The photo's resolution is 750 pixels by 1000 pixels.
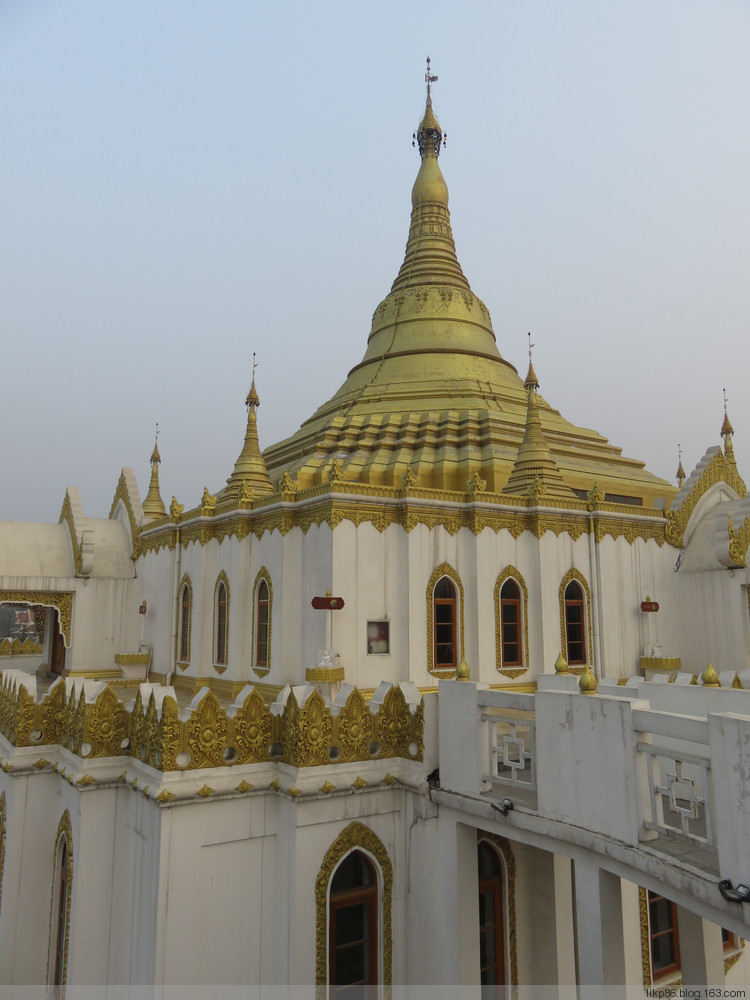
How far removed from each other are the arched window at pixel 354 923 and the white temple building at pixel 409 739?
0.04m

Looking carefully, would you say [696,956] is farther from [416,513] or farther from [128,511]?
[128,511]

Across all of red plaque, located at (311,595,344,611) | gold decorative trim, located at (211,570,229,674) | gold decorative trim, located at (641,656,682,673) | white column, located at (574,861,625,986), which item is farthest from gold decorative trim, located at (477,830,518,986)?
gold decorative trim, located at (211,570,229,674)

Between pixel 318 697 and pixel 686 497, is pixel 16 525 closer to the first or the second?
pixel 318 697

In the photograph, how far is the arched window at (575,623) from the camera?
58.1ft

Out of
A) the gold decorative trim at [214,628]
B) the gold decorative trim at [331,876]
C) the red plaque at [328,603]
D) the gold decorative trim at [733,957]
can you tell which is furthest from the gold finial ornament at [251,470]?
the gold decorative trim at [733,957]

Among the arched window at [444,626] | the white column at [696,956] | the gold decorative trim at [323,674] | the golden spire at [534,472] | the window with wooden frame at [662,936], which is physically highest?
the golden spire at [534,472]

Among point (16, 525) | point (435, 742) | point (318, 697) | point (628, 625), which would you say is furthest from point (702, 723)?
point (16, 525)

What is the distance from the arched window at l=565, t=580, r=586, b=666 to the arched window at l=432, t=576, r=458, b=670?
314cm

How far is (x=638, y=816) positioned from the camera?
7.88 meters

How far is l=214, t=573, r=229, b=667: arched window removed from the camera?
60.2 ft

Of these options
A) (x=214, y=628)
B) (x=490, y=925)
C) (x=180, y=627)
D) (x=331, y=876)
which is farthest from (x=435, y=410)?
(x=331, y=876)

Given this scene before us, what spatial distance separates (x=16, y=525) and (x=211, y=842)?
17.3 metres

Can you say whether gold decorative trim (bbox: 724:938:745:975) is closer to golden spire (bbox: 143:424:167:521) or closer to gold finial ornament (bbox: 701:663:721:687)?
gold finial ornament (bbox: 701:663:721:687)

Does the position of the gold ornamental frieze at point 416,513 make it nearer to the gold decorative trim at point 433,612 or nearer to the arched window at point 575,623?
the gold decorative trim at point 433,612
